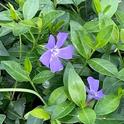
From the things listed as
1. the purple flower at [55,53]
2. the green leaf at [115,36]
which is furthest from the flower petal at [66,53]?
the green leaf at [115,36]

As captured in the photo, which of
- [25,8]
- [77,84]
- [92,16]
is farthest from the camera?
[92,16]

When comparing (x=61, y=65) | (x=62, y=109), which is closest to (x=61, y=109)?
(x=62, y=109)

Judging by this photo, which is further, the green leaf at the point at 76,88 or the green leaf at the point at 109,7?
the green leaf at the point at 109,7

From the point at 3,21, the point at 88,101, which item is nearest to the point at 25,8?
the point at 3,21

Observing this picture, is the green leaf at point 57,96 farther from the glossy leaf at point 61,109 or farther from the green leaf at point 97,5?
the green leaf at point 97,5

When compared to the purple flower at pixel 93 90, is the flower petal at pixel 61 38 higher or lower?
higher

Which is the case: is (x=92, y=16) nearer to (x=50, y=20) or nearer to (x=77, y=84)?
(x=50, y=20)

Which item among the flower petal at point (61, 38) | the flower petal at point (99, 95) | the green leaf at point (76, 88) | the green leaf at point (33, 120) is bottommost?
the green leaf at point (33, 120)
